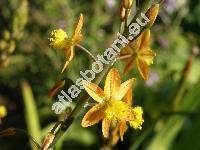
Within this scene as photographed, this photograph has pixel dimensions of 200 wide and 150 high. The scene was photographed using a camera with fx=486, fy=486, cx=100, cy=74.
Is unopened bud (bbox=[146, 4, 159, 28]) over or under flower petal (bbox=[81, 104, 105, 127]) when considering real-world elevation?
over

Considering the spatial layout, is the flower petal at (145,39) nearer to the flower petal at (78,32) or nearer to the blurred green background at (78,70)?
the flower petal at (78,32)

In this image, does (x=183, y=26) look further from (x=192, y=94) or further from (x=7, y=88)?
(x=192, y=94)

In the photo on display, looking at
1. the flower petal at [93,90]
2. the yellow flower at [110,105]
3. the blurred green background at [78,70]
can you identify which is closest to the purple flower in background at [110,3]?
the blurred green background at [78,70]

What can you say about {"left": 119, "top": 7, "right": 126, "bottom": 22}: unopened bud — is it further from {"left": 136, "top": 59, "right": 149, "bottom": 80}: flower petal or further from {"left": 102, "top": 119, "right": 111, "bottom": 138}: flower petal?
{"left": 102, "top": 119, "right": 111, "bottom": 138}: flower petal

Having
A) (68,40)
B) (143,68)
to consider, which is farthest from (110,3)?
(143,68)

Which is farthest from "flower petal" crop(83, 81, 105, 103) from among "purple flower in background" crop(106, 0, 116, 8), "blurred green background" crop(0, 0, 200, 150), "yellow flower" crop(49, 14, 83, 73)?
"purple flower in background" crop(106, 0, 116, 8)

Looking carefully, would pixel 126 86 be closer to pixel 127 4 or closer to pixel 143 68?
pixel 143 68

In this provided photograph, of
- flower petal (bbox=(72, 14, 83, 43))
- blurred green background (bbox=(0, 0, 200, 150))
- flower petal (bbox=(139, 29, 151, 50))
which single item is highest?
blurred green background (bbox=(0, 0, 200, 150))
